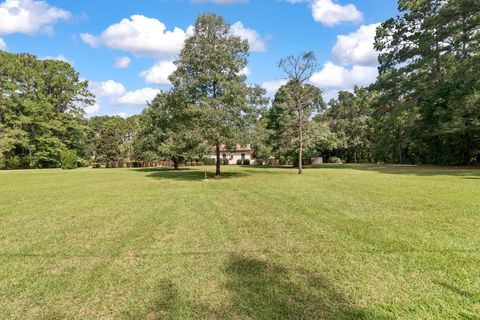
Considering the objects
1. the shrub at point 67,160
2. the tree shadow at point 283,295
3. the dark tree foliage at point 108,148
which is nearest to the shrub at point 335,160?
the dark tree foliage at point 108,148

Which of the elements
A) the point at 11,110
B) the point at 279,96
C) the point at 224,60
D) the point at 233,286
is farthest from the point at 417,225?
the point at 11,110

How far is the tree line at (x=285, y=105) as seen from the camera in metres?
17.7

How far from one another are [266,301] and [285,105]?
756 inches

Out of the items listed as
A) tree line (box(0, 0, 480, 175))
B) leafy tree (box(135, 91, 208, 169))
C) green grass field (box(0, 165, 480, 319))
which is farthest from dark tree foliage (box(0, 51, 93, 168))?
green grass field (box(0, 165, 480, 319))

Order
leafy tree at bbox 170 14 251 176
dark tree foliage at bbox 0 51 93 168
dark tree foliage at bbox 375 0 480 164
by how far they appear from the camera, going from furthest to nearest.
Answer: dark tree foliage at bbox 0 51 93 168, dark tree foliage at bbox 375 0 480 164, leafy tree at bbox 170 14 251 176

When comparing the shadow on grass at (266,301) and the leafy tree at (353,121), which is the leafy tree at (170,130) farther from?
the leafy tree at (353,121)

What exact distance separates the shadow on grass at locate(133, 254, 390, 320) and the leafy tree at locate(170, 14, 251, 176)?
43.3 ft

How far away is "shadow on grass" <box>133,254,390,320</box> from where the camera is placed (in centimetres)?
294

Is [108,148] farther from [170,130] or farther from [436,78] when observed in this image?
[436,78]

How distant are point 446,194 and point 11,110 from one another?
47766 millimetres

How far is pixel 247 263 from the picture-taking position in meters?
4.29

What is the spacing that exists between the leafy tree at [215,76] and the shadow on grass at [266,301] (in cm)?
1319

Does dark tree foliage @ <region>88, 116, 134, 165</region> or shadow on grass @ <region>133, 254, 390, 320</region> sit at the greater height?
dark tree foliage @ <region>88, 116, 134, 165</region>

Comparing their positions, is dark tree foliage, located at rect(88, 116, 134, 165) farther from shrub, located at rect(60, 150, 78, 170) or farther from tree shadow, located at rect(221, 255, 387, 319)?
tree shadow, located at rect(221, 255, 387, 319)
